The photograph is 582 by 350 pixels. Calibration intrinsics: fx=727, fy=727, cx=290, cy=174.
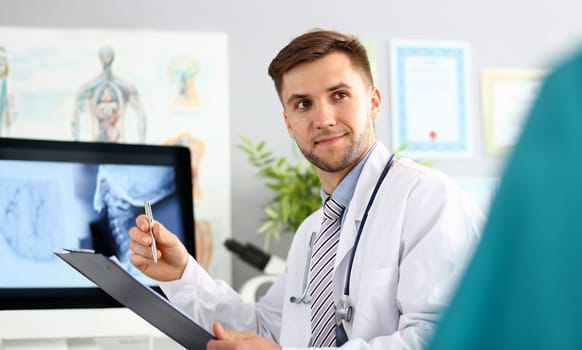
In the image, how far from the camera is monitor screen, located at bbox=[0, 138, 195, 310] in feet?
5.39

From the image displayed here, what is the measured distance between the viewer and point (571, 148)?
0.92 ft

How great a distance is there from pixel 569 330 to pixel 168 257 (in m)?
1.31

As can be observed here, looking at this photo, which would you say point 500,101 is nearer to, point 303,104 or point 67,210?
point 303,104

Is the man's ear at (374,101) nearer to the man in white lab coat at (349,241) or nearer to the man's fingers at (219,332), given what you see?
the man in white lab coat at (349,241)

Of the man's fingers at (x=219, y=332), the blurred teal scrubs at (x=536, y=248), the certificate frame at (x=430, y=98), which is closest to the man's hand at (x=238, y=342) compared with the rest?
the man's fingers at (x=219, y=332)

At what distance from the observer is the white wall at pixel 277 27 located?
2.40 meters

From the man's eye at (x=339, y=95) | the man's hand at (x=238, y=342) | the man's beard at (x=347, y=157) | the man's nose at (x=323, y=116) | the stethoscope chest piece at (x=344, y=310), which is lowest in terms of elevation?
the man's hand at (x=238, y=342)

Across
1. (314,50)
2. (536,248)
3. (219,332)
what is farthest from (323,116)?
(536,248)

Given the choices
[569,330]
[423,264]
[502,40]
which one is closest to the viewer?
[569,330]

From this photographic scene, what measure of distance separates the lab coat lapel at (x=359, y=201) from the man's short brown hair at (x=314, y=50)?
23 centimetres

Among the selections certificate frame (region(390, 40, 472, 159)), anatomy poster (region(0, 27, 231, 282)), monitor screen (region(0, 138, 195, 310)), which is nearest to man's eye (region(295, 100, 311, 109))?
monitor screen (region(0, 138, 195, 310))

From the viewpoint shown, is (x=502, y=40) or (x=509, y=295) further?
(x=502, y=40)

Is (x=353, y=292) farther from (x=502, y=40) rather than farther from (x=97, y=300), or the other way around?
(x=502, y=40)

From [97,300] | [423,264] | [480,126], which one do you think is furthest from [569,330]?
[480,126]
